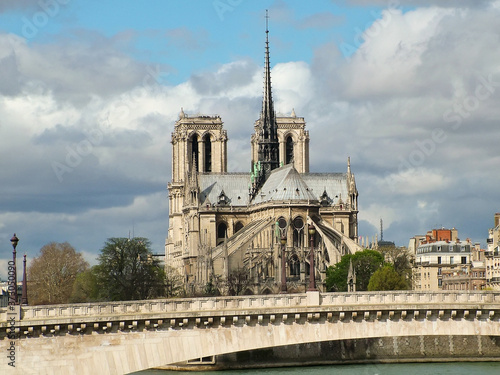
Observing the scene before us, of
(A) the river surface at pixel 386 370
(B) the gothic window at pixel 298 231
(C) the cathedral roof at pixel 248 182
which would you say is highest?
(C) the cathedral roof at pixel 248 182

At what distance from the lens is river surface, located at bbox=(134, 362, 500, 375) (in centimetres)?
6366

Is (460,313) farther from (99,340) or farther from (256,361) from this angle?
(256,361)

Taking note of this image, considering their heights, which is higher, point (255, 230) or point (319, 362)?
point (255, 230)

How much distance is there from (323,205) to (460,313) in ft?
270

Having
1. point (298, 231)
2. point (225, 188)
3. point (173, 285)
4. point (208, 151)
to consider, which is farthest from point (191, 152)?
point (173, 285)

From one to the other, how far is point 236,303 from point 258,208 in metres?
78.4

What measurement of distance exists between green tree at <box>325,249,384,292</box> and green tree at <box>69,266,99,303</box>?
18228 millimetres

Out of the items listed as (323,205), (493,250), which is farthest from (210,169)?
(493,250)

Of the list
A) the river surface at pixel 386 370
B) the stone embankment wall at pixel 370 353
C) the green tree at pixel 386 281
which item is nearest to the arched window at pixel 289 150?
the green tree at pixel 386 281

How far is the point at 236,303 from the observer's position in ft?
144

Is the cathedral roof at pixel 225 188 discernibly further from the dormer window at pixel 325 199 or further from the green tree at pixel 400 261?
the green tree at pixel 400 261

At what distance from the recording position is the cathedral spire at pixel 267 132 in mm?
127688

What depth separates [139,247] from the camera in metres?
91.6

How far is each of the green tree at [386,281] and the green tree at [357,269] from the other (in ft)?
12.0
